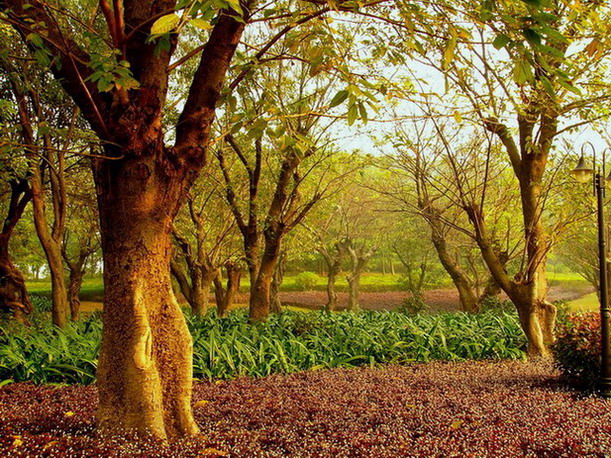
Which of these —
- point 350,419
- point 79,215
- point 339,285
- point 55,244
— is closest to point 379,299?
point 339,285

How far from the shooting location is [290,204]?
9805 mm

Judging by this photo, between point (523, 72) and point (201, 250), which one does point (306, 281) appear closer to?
point (201, 250)

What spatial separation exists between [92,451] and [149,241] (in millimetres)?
1359

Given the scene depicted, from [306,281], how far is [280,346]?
1070 inches

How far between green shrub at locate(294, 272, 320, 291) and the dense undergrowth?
921 inches

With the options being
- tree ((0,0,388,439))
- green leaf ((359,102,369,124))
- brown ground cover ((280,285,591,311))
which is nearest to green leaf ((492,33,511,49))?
green leaf ((359,102,369,124))

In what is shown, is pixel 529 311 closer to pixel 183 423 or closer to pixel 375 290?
pixel 183 423

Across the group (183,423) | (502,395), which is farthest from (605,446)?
(183,423)

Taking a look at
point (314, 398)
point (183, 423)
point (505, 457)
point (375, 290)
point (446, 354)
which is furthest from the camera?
point (375, 290)

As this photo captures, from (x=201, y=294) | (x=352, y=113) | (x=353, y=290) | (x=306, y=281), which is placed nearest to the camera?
(x=352, y=113)

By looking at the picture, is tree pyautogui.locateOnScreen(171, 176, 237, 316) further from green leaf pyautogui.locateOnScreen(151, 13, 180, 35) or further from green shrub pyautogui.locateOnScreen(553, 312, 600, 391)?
green leaf pyautogui.locateOnScreen(151, 13, 180, 35)

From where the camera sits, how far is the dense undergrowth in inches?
243

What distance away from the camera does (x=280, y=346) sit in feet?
24.1

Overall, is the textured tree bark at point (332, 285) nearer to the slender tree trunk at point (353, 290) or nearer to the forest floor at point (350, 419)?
the slender tree trunk at point (353, 290)
